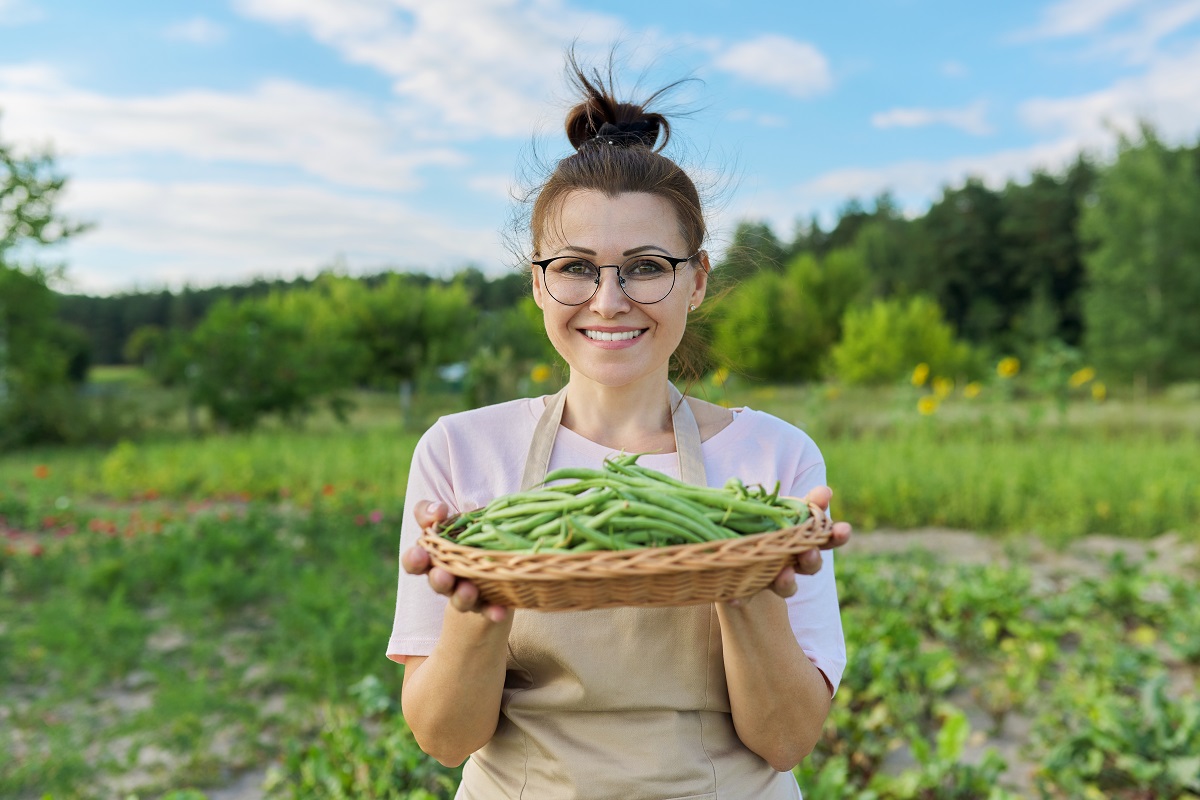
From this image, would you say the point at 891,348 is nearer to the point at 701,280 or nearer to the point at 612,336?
the point at 701,280

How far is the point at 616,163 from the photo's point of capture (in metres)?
1.75

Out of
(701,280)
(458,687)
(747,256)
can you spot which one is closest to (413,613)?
(458,687)

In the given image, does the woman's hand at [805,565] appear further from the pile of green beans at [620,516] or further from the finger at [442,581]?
the finger at [442,581]

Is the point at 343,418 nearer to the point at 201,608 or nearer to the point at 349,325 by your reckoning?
the point at 349,325

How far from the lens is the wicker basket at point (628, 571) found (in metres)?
1.19

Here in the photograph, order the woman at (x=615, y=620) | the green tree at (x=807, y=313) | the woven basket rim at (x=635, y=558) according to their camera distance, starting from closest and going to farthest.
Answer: the woven basket rim at (x=635, y=558), the woman at (x=615, y=620), the green tree at (x=807, y=313)

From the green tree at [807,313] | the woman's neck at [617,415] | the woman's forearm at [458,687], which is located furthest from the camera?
the green tree at [807,313]

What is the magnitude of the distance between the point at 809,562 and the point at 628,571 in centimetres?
29

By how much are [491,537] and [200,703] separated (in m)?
3.09

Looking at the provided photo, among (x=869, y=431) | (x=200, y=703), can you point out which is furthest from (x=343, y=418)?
(x=200, y=703)

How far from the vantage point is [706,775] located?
1.60 meters

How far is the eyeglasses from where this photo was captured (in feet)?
5.47

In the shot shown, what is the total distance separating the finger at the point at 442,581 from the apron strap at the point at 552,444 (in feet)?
1.40

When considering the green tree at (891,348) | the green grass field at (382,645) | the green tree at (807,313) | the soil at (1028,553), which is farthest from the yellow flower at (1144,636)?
the green tree at (807,313)
